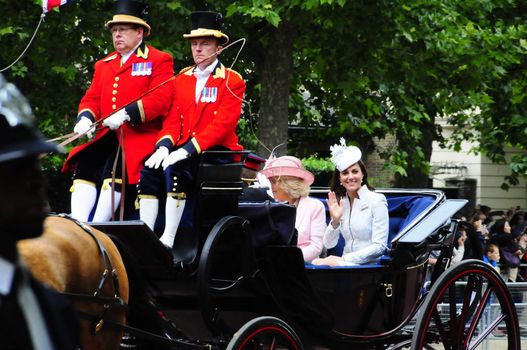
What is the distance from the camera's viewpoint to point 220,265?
652 cm

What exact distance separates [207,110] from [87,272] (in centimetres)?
185

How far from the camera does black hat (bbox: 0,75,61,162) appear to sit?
86.2 inches

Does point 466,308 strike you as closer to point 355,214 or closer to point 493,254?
point 355,214

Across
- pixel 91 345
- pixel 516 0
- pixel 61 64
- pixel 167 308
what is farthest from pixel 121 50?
pixel 516 0

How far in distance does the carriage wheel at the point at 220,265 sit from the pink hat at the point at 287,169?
1010 millimetres

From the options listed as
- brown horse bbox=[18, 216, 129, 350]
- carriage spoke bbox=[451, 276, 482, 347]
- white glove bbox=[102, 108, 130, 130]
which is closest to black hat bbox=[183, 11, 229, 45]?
white glove bbox=[102, 108, 130, 130]

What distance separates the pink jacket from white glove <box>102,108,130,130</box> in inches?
56.8

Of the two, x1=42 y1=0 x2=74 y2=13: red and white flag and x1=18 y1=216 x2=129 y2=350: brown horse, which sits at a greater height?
x1=42 y1=0 x2=74 y2=13: red and white flag

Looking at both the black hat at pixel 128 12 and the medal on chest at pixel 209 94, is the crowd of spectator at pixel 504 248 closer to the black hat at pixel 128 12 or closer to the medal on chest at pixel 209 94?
the medal on chest at pixel 209 94

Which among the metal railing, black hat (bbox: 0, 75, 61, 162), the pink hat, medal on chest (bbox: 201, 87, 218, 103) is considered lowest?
the metal railing

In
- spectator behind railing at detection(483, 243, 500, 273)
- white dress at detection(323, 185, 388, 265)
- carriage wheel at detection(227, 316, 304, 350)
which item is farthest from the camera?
spectator behind railing at detection(483, 243, 500, 273)

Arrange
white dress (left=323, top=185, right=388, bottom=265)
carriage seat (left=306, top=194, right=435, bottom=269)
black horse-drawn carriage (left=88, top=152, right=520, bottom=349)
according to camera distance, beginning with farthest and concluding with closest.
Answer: carriage seat (left=306, top=194, right=435, bottom=269), white dress (left=323, top=185, right=388, bottom=265), black horse-drawn carriage (left=88, top=152, right=520, bottom=349)

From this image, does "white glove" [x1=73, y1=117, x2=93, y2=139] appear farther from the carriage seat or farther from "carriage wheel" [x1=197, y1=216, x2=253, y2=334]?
the carriage seat

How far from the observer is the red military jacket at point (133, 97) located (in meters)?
6.59
